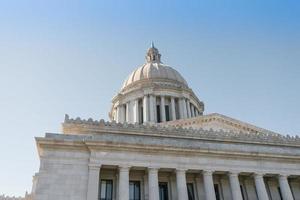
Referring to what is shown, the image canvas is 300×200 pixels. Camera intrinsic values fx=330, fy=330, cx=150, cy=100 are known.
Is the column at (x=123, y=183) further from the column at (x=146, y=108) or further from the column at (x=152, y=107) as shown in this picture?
the column at (x=146, y=108)

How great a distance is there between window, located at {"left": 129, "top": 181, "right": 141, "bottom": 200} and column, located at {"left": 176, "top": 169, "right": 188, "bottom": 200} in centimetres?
294

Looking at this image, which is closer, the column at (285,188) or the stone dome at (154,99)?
the column at (285,188)

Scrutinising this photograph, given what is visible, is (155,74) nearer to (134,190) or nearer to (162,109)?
(162,109)

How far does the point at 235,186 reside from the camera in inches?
944

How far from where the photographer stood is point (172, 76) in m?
51.9

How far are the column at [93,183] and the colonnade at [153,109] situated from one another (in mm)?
23005

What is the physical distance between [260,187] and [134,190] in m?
9.34

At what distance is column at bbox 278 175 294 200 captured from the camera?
2448cm

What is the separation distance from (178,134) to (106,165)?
7814 mm

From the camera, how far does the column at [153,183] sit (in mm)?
22005

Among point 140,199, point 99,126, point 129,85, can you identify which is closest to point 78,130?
point 99,126

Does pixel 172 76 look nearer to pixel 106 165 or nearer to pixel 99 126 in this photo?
pixel 99 126

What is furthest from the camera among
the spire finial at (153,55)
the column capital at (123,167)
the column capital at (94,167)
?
the spire finial at (153,55)

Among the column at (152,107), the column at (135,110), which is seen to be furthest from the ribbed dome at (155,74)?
the column at (152,107)
